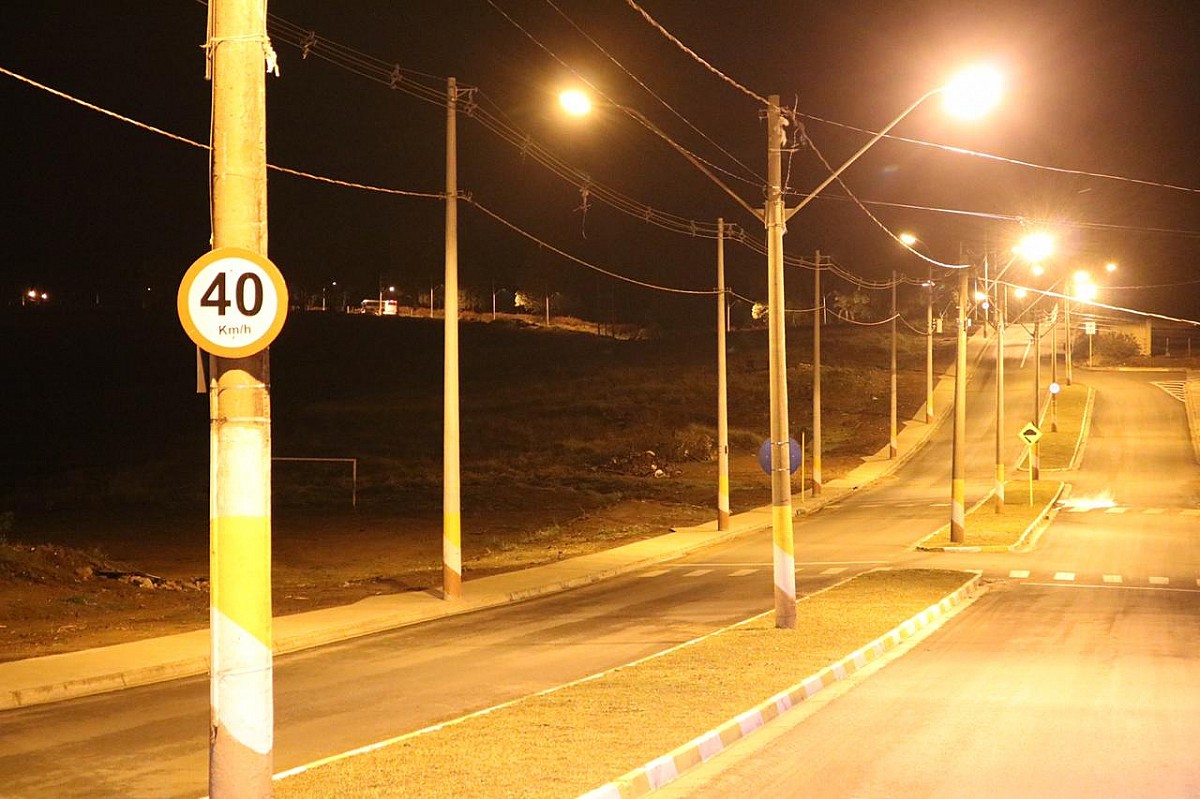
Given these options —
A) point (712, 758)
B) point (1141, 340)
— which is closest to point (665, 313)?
point (1141, 340)

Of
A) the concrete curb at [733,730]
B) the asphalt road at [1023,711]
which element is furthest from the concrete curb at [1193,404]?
the concrete curb at [733,730]

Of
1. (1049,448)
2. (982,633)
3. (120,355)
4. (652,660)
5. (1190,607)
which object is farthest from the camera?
(120,355)

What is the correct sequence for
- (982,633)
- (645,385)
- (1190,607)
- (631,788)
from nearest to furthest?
(631,788), (982,633), (1190,607), (645,385)

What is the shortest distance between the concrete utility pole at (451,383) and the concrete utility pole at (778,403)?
6.63 m

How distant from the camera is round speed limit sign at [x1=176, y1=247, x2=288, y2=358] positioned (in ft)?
20.5

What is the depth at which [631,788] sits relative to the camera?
8641 mm

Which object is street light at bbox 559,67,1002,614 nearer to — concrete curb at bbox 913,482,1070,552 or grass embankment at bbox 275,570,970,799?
grass embankment at bbox 275,570,970,799

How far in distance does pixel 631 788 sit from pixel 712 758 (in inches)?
61.7

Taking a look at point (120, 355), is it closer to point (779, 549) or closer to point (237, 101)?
point (779, 549)

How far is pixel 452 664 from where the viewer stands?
53.4 ft

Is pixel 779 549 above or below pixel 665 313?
below

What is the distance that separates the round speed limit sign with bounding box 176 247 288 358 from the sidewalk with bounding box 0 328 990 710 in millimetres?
9416


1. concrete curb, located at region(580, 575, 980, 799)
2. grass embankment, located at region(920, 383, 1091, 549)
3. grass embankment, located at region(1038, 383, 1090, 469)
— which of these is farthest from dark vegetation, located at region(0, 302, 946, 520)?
concrete curb, located at region(580, 575, 980, 799)

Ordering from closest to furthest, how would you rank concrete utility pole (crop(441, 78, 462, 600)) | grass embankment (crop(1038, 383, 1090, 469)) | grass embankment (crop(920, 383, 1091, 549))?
concrete utility pole (crop(441, 78, 462, 600)) → grass embankment (crop(920, 383, 1091, 549)) → grass embankment (crop(1038, 383, 1090, 469))
